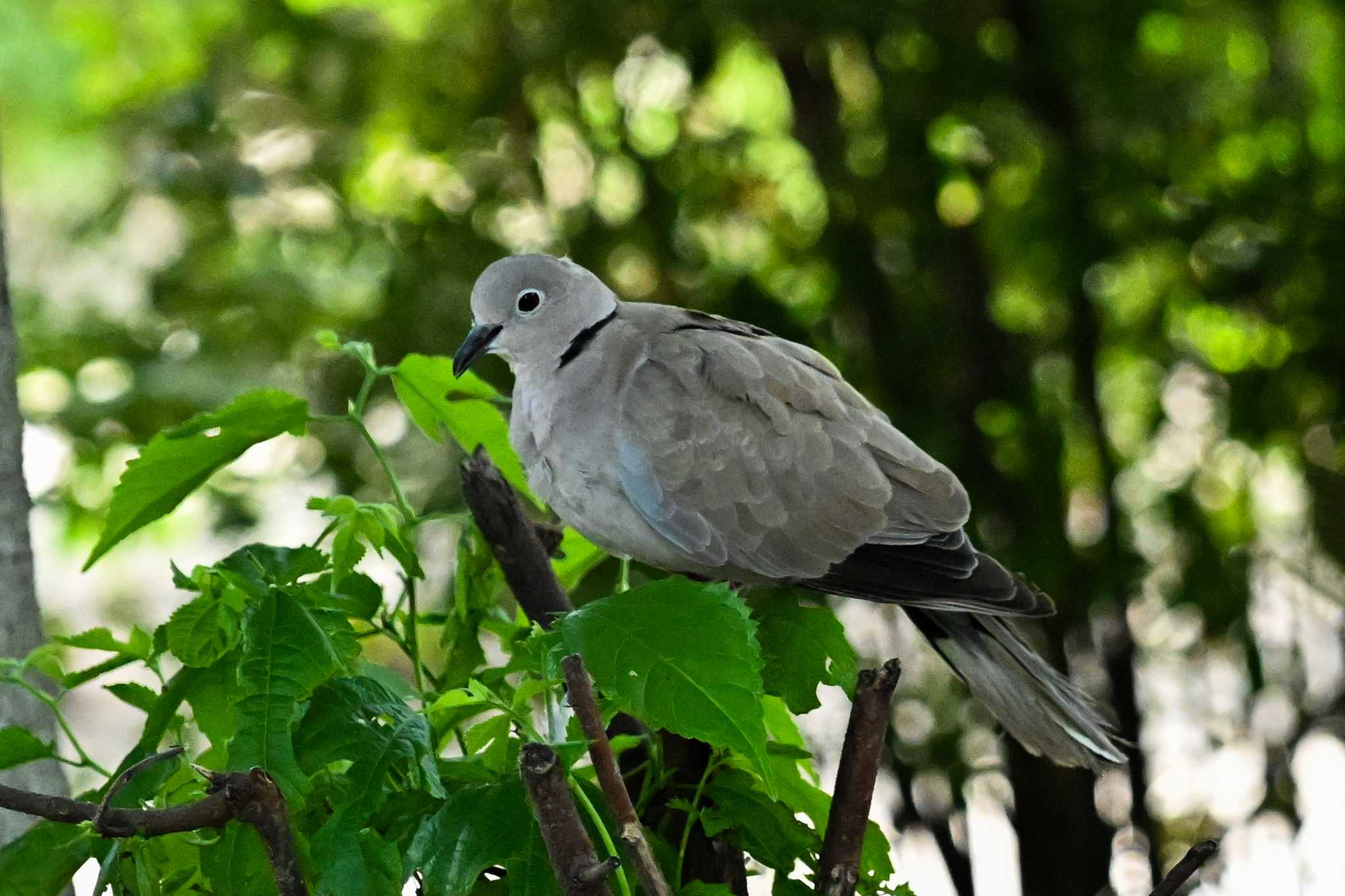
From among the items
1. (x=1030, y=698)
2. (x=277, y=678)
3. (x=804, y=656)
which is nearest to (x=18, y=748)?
(x=277, y=678)

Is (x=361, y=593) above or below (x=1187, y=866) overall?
above

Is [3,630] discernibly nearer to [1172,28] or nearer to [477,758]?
[477,758]

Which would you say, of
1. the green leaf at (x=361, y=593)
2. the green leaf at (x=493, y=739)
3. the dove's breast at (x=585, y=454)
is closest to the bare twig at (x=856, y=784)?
the green leaf at (x=493, y=739)

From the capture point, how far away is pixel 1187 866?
25.4 inches

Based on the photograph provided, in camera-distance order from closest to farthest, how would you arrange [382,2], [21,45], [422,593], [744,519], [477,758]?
[477,758]
[744,519]
[422,593]
[382,2]
[21,45]

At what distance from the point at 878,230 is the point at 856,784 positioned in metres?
1.19

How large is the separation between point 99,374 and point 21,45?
70 centimetres

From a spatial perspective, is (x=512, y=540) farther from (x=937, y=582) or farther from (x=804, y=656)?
(x=937, y=582)

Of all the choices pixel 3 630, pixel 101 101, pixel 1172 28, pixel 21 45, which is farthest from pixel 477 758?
pixel 21 45

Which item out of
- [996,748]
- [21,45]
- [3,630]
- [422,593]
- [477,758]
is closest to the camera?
[477,758]

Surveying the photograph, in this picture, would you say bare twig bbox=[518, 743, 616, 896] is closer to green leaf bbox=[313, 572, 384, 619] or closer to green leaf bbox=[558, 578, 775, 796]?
green leaf bbox=[558, 578, 775, 796]

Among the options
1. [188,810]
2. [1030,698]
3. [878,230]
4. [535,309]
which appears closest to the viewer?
[188,810]

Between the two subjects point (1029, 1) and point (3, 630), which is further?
point (1029, 1)

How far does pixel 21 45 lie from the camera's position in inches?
85.1
